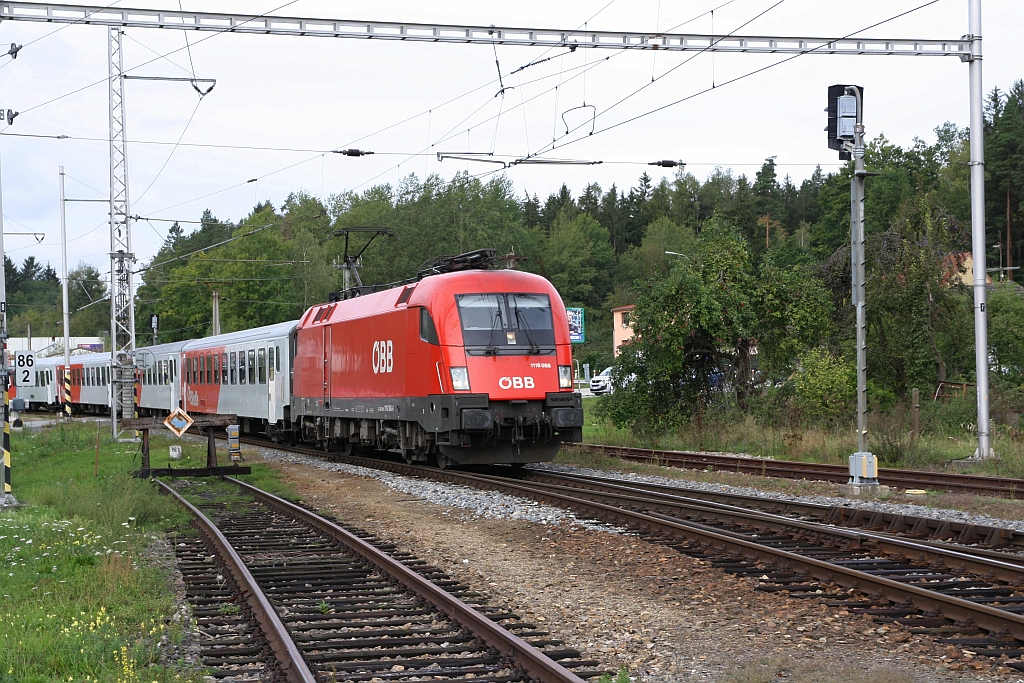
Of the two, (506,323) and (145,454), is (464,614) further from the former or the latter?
(145,454)

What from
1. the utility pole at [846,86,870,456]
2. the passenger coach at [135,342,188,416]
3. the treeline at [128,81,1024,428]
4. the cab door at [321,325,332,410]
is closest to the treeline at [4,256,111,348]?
the treeline at [128,81,1024,428]

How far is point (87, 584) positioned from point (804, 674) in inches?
232

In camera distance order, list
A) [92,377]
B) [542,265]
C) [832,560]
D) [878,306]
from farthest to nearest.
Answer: [542,265] < [92,377] < [878,306] < [832,560]

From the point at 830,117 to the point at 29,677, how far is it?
13.1 m

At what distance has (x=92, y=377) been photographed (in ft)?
166

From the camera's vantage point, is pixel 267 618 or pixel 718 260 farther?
pixel 718 260

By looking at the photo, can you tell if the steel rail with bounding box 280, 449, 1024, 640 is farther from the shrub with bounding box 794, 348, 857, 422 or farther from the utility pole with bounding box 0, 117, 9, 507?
the shrub with bounding box 794, 348, 857, 422

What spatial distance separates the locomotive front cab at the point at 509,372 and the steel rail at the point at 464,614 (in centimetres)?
528

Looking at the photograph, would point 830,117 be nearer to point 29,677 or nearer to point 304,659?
point 304,659

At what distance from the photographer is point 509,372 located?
1789cm

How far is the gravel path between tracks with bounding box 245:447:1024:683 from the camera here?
659cm

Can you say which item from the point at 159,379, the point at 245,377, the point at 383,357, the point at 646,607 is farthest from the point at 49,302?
the point at 646,607

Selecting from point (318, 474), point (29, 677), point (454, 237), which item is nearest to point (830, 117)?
point (318, 474)

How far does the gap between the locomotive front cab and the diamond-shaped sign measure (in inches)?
187
